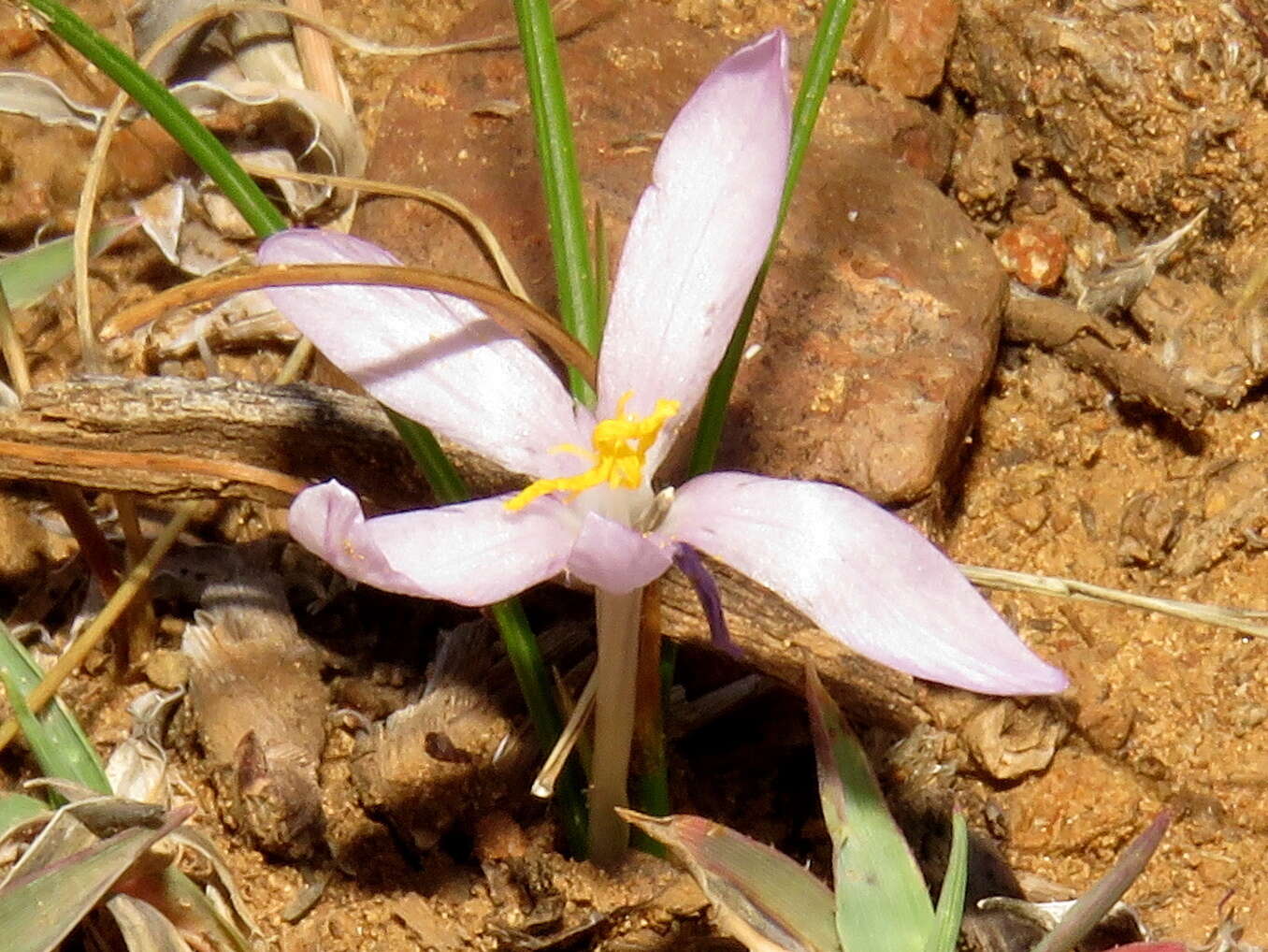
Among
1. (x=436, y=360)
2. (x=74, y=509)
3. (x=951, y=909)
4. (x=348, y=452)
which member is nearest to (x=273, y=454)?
(x=348, y=452)

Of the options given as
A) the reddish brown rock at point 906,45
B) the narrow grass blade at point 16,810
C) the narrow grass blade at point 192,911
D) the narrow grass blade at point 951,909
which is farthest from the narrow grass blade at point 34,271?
the narrow grass blade at point 951,909

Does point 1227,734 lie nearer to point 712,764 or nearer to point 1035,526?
point 1035,526

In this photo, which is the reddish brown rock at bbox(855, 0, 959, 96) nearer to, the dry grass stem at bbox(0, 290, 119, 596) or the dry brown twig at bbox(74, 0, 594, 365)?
the dry brown twig at bbox(74, 0, 594, 365)

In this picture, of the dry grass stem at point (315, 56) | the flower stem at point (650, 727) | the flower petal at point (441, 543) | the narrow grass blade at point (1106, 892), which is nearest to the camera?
the flower petal at point (441, 543)

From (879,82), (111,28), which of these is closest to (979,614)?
(879,82)

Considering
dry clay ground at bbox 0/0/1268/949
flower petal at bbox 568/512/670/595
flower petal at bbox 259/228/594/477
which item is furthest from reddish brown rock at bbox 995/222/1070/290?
flower petal at bbox 568/512/670/595

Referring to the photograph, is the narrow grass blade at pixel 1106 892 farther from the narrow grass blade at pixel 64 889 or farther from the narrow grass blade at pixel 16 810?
the narrow grass blade at pixel 16 810
